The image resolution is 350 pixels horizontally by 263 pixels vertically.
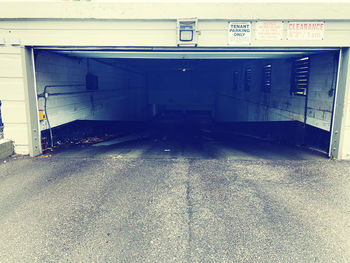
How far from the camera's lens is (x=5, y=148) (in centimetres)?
801

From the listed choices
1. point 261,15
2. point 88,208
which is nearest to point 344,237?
point 88,208

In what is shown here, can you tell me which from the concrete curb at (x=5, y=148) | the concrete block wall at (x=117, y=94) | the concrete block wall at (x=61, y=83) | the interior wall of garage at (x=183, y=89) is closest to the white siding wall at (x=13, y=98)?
the concrete curb at (x=5, y=148)

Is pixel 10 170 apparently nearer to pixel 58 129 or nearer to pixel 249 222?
pixel 58 129

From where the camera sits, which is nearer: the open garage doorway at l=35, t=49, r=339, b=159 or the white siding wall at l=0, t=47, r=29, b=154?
the white siding wall at l=0, t=47, r=29, b=154

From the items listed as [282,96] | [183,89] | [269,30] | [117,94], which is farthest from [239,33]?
[183,89]

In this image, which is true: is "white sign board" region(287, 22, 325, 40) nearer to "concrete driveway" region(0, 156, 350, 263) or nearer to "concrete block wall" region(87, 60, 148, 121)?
"concrete driveway" region(0, 156, 350, 263)

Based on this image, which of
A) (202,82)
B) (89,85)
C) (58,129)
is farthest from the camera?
(202,82)

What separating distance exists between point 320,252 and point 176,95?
80.3 feet

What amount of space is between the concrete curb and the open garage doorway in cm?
113

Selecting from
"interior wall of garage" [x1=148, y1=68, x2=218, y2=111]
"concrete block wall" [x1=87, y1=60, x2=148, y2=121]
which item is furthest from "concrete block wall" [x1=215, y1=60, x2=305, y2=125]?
"concrete block wall" [x1=87, y1=60, x2=148, y2=121]

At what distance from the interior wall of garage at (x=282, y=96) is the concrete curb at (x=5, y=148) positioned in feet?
34.5

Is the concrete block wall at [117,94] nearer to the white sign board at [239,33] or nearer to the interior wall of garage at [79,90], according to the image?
Answer: the interior wall of garage at [79,90]

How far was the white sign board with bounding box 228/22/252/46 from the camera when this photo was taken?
762 centimetres

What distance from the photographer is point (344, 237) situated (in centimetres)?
409
